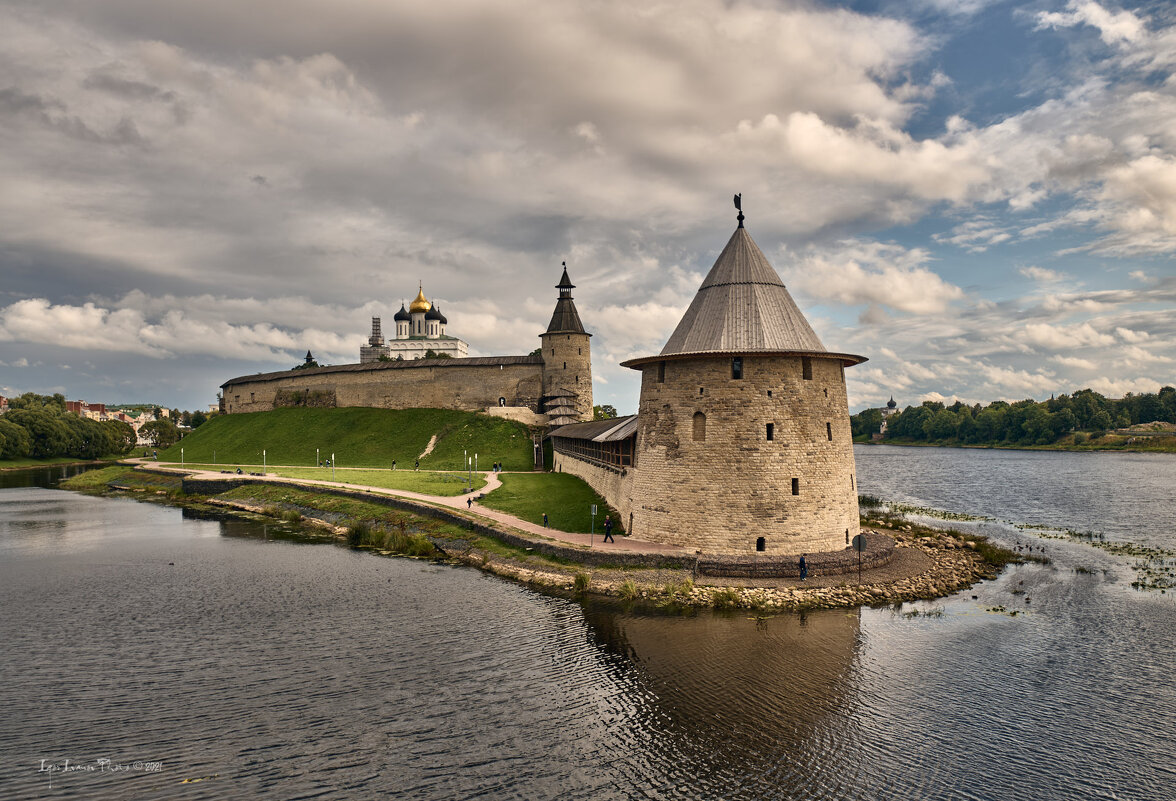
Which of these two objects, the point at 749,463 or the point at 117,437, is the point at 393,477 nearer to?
the point at 749,463

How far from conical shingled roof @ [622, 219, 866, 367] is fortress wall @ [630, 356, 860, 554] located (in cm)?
54

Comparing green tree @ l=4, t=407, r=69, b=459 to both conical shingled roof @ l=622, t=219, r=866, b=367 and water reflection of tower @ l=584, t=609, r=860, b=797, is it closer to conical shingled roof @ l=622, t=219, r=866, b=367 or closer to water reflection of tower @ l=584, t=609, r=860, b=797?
conical shingled roof @ l=622, t=219, r=866, b=367

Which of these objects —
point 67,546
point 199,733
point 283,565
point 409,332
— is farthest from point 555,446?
point 409,332

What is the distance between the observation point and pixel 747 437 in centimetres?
A: 2120

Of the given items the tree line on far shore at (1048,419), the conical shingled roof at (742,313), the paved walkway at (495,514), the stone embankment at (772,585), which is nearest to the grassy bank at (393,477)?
the paved walkway at (495,514)

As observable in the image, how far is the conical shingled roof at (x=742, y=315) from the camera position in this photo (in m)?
21.7

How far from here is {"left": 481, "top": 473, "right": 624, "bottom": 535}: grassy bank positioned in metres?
26.5

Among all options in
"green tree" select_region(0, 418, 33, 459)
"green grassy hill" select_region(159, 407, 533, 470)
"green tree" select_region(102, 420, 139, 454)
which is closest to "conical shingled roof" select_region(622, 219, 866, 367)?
"green grassy hill" select_region(159, 407, 533, 470)

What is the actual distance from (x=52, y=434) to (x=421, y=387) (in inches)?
2063

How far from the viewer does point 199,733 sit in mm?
11375

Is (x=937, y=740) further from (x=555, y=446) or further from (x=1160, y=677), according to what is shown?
(x=555, y=446)

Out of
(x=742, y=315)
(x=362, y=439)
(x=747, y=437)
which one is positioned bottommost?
(x=747, y=437)

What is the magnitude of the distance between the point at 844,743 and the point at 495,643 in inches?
325

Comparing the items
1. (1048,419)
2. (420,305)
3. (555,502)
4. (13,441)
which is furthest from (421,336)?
(1048,419)
